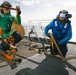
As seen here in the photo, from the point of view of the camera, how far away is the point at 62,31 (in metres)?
9.45

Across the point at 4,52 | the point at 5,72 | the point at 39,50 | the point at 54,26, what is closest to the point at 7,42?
the point at 4,52

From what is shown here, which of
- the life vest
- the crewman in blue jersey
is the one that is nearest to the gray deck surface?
the crewman in blue jersey

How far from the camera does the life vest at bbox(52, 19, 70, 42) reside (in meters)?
9.41

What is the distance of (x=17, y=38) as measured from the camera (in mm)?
9406

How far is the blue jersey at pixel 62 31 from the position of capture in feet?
30.8

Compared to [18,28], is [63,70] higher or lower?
lower

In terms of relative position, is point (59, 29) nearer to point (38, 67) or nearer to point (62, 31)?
point (62, 31)

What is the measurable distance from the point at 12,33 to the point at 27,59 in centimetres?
189

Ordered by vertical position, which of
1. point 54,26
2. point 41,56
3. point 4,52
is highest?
point 54,26

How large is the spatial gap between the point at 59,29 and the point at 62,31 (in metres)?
0.14

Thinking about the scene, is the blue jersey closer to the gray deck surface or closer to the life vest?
the life vest

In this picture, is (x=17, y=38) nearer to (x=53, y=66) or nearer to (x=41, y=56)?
(x=53, y=66)

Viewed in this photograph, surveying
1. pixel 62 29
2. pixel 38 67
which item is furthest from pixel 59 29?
pixel 38 67

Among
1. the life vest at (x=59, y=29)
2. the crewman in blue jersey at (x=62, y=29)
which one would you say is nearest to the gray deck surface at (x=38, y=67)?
the crewman in blue jersey at (x=62, y=29)
